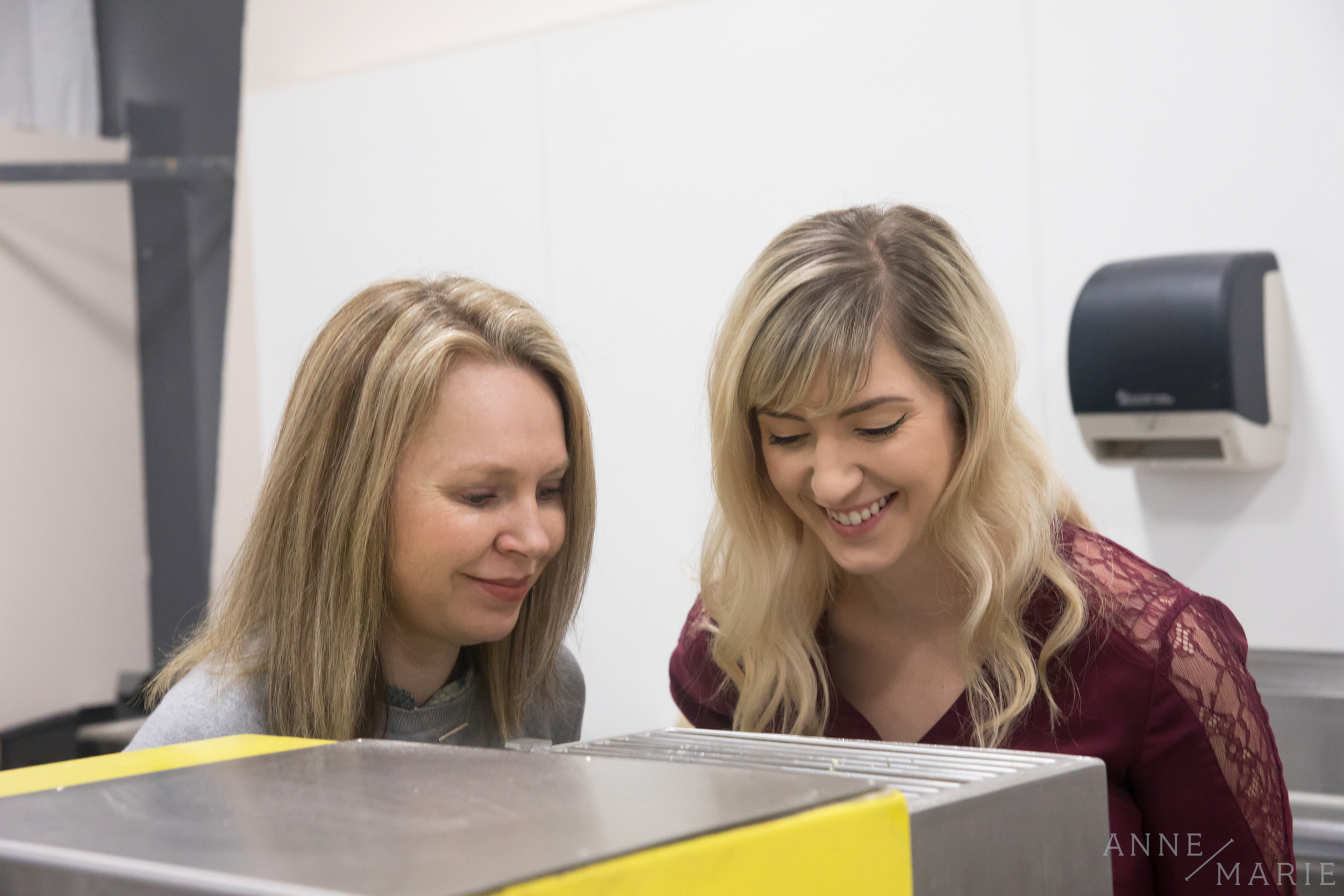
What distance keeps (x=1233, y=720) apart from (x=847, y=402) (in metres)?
0.46

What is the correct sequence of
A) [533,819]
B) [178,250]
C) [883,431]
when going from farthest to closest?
[178,250] → [883,431] → [533,819]

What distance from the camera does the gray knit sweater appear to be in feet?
3.42

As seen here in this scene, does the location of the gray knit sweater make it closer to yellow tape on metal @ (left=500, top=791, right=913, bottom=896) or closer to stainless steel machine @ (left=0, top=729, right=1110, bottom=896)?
stainless steel machine @ (left=0, top=729, right=1110, bottom=896)

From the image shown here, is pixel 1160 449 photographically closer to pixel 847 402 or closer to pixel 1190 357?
pixel 1190 357

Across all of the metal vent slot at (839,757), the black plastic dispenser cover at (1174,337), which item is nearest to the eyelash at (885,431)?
the metal vent slot at (839,757)

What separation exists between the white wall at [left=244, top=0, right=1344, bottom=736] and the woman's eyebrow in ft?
2.54

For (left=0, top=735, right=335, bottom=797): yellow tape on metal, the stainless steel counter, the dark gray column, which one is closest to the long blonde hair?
(left=0, top=735, right=335, bottom=797): yellow tape on metal

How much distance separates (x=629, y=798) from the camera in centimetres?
55

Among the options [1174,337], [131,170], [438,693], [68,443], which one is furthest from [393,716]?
[68,443]

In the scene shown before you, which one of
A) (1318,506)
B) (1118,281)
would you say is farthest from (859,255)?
(1318,506)

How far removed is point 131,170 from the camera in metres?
3.28

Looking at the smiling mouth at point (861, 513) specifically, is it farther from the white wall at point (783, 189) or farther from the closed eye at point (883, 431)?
the white wall at point (783, 189)

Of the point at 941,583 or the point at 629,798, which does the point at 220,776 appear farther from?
the point at 941,583

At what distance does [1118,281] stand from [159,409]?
8.98 feet
